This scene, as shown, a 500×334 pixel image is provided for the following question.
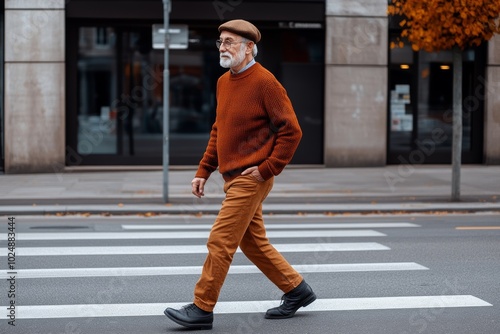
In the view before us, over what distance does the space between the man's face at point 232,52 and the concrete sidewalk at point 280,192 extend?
8.01 metres

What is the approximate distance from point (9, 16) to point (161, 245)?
10.2m

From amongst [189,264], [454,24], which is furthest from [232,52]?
[454,24]

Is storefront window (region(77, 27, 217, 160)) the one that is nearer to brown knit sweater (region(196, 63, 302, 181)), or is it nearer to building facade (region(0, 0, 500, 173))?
building facade (region(0, 0, 500, 173))

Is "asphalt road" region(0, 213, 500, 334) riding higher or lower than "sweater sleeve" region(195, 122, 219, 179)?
lower

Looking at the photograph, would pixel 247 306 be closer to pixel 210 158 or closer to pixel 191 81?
pixel 210 158

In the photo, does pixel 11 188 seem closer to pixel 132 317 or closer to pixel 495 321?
pixel 132 317

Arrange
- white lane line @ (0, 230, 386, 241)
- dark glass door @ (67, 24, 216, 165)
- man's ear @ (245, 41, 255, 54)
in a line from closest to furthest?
man's ear @ (245, 41, 255, 54) < white lane line @ (0, 230, 386, 241) < dark glass door @ (67, 24, 216, 165)

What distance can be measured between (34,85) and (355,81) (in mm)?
6733

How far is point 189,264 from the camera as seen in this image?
30.1 ft

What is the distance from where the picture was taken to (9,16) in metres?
19.0

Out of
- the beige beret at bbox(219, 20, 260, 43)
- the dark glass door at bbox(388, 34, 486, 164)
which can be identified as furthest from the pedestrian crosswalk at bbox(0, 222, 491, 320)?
the dark glass door at bbox(388, 34, 486, 164)

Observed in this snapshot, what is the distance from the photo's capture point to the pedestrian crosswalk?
7172 mm

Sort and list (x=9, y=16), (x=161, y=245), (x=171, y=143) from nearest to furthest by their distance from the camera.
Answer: (x=161, y=245)
(x=9, y=16)
(x=171, y=143)

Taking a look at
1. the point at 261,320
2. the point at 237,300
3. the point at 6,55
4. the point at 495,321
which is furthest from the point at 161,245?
the point at 6,55
